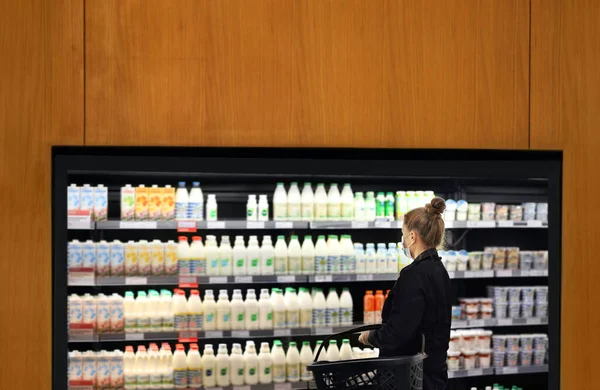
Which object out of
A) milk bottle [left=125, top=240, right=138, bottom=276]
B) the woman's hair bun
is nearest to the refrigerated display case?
milk bottle [left=125, top=240, right=138, bottom=276]

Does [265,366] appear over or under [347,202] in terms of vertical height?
under

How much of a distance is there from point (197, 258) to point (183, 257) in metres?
0.07

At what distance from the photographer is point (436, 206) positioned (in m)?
3.47

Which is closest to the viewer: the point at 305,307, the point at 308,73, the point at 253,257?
the point at 308,73

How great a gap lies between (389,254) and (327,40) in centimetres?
131

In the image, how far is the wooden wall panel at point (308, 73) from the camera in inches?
143

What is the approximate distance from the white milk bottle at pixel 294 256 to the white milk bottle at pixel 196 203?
1.73 feet

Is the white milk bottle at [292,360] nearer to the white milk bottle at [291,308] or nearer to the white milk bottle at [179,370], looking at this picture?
the white milk bottle at [291,308]

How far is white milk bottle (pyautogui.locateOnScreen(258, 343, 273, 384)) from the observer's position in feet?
13.9

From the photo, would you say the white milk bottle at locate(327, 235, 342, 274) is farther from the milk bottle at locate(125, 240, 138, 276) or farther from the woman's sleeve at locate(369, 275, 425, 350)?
the milk bottle at locate(125, 240, 138, 276)

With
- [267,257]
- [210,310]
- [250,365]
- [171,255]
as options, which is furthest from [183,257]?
[250,365]

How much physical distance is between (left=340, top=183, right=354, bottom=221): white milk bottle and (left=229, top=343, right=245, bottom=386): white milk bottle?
94 centimetres
